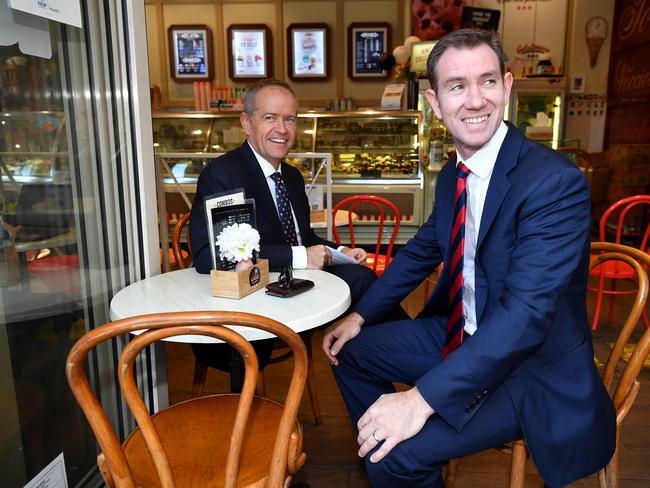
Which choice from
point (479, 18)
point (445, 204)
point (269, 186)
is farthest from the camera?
point (479, 18)

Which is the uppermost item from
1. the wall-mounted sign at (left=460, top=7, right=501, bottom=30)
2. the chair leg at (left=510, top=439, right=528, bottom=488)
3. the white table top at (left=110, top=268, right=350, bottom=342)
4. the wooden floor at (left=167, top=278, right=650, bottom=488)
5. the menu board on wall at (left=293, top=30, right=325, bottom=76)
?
the wall-mounted sign at (left=460, top=7, right=501, bottom=30)

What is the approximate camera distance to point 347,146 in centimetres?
529

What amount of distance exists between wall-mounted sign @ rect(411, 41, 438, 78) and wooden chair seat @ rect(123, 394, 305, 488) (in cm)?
470

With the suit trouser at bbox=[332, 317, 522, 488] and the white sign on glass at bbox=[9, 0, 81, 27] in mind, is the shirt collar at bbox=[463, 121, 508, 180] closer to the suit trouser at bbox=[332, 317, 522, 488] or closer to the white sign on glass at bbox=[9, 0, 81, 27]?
the suit trouser at bbox=[332, 317, 522, 488]

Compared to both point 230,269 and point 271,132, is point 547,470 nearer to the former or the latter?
point 230,269

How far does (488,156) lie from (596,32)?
7.08 m

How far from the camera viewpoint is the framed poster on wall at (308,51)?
280 inches

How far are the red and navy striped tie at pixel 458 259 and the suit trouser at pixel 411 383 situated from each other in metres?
0.12

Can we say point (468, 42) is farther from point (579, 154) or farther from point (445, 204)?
point (579, 154)

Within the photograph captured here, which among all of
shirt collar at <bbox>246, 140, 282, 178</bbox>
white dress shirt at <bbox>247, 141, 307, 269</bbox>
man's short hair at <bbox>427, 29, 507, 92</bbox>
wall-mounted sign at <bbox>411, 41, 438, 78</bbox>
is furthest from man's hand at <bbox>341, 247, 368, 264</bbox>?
wall-mounted sign at <bbox>411, 41, 438, 78</bbox>

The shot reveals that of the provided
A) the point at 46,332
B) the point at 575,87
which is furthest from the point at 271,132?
the point at 575,87

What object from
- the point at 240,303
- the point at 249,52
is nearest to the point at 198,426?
the point at 240,303

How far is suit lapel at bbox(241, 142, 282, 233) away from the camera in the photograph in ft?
7.19

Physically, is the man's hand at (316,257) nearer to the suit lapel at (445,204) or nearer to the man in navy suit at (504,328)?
the suit lapel at (445,204)
